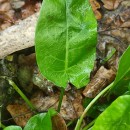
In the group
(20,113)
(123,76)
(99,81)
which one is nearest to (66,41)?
(123,76)

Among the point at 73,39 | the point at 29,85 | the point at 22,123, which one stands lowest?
the point at 22,123

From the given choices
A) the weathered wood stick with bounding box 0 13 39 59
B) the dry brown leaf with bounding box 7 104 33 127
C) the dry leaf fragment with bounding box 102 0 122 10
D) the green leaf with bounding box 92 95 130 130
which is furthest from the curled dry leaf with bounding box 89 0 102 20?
the green leaf with bounding box 92 95 130 130

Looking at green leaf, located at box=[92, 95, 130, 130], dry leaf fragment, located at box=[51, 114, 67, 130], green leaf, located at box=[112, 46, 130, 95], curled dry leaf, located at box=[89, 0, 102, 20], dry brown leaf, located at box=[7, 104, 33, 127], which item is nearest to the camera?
green leaf, located at box=[92, 95, 130, 130]

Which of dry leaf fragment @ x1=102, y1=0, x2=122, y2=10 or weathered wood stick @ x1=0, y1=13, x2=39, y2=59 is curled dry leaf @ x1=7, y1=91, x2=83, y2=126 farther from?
dry leaf fragment @ x1=102, y1=0, x2=122, y2=10

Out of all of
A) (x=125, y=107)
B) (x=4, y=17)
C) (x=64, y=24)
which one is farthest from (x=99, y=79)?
(x=4, y=17)

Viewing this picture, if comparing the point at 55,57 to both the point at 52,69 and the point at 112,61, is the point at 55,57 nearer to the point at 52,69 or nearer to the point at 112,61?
the point at 52,69

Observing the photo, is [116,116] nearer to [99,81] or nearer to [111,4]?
[99,81]
